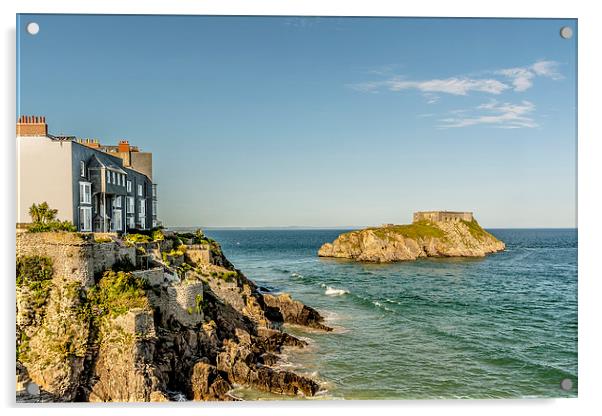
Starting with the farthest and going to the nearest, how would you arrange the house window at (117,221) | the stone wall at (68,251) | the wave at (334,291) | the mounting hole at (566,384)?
the wave at (334,291) → the house window at (117,221) → the stone wall at (68,251) → the mounting hole at (566,384)

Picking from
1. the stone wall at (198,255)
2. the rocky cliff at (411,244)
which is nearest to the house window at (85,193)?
the stone wall at (198,255)

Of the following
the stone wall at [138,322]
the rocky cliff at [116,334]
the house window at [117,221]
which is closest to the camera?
the rocky cliff at [116,334]

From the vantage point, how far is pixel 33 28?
27.3 ft

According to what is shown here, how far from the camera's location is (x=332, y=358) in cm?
1266

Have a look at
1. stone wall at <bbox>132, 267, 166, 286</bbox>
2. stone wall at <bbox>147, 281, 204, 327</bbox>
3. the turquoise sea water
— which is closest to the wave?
the turquoise sea water

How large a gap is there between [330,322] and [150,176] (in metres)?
8.44

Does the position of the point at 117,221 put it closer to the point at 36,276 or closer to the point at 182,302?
the point at 182,302

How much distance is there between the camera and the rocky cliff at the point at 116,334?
8500 mm

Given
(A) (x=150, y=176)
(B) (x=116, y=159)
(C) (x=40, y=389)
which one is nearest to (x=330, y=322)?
(A) (x=150, y=176)

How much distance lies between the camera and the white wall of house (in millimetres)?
8258

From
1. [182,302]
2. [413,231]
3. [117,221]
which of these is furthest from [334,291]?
[413,231]

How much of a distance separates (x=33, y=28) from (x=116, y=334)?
5966mm

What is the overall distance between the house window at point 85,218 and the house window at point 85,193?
18cm

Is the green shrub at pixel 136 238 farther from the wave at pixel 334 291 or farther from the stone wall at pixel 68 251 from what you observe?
the wave at pixel 334 291
